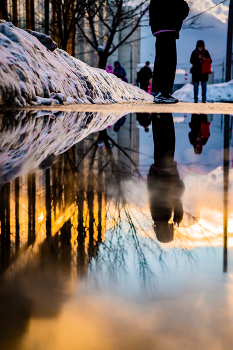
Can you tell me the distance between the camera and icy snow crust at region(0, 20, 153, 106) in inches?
214

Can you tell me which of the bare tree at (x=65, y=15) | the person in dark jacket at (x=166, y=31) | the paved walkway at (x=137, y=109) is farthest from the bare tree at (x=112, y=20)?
the paved walkway at (x=137, y=109)

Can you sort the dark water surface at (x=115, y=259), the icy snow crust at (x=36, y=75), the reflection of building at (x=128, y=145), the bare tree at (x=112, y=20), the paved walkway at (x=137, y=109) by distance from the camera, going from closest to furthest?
the dark water surface at (x=115, y=259)
the reflection of building at (x=128, y=145)
the icy snow crust at (x=36, y=75)
the paved walkway at (x=137, y=109)
the bare tree at (x=112, y=20)

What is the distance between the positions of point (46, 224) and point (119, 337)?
0.54m

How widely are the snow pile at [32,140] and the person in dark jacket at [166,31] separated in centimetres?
428

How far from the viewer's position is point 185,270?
0.82 meters

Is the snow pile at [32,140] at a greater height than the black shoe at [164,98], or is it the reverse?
the black shoe at [164,98]

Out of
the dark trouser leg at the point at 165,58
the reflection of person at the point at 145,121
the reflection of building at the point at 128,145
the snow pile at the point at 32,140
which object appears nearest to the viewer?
the snow pile at the point at 32,140

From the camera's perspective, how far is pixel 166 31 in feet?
27.3

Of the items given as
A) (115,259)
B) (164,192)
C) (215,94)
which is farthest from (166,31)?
(215,94)

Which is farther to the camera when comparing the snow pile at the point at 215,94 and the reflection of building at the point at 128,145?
the snow pile at the point at 215,94

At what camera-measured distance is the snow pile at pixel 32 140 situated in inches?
79.6

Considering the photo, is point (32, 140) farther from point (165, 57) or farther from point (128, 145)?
point (165, 57)

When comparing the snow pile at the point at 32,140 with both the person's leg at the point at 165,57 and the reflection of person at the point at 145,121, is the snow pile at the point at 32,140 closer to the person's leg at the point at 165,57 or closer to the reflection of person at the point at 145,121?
the reflection of person at the point at 145,121

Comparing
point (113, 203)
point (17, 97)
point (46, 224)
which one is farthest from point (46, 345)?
point (17, 97)
